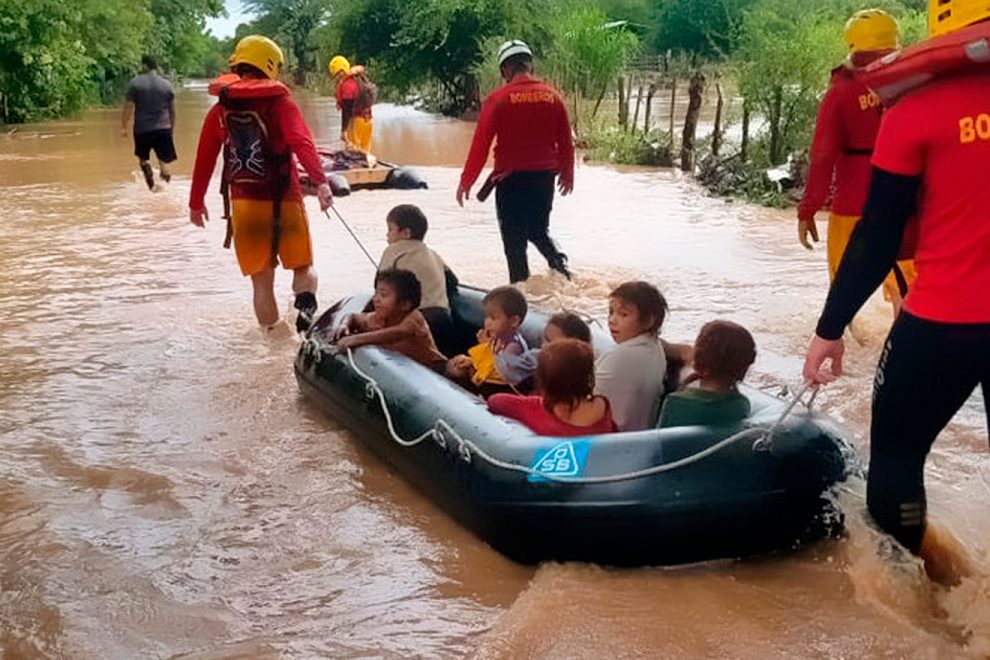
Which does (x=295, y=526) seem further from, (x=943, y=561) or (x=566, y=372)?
(x=943, y=561)

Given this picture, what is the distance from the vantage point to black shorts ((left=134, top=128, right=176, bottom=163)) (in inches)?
543

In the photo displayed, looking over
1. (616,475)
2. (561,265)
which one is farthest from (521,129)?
(616,475)

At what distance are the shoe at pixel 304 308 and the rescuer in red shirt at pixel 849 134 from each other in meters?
2.81

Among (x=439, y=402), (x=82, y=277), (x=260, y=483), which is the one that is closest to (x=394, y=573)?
(x=439, y=402)

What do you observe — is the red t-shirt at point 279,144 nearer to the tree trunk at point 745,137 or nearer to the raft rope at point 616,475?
the raft rope at point 616,475

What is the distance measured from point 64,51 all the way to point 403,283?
84.7 ft

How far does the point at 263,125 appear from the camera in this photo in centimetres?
639

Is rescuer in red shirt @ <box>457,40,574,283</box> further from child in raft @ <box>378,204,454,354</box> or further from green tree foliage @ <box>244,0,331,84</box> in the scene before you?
green tree foliage @ <box>244,0,331,84</box>

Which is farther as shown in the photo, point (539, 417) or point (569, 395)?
point (539, 417)

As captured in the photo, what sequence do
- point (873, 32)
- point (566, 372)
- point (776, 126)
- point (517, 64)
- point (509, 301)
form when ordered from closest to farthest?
point (566, 372) < point (509, 301) < point (873, 32) < point (517, 64) < point (776, 126)

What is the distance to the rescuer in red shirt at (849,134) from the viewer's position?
214 inches

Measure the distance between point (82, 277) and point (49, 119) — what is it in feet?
73.9

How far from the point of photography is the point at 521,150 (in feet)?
25.0

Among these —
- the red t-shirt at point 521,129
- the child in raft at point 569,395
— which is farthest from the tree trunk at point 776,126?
the child in raft at point 569,395
